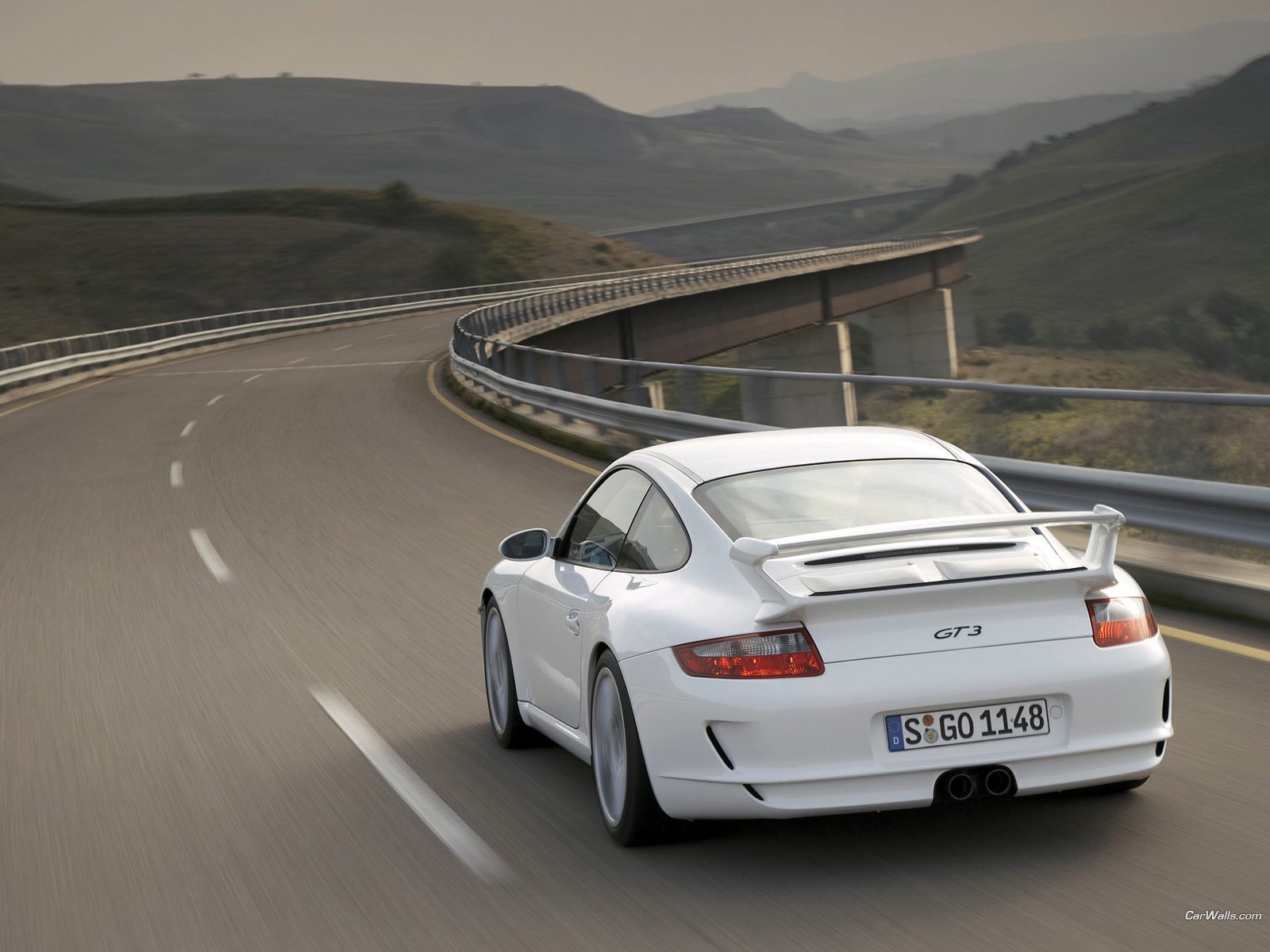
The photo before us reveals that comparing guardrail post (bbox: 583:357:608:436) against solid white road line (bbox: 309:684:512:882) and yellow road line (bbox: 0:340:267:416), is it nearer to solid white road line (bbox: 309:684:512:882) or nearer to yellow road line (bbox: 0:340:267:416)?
solid white road line (bbox: 309:684:512:882)

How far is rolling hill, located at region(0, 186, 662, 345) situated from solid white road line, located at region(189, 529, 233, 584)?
79.4 meters

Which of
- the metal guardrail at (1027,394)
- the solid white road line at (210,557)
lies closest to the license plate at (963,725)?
the metal guardrail at (1027,394)

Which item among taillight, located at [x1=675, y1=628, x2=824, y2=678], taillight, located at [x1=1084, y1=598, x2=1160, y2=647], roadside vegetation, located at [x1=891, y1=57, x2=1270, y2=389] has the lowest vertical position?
roadside vegetation, located at [x1=891, y1=57, x2=1270, y2=389]

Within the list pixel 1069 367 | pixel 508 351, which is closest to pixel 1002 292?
pixel 1069 367

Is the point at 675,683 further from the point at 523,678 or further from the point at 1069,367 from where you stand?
the point at 1069,367

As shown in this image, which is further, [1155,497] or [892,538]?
[1155,497]

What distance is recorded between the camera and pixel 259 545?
43.2 ft

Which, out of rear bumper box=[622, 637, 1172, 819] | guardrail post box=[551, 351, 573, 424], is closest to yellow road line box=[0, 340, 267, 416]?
guardrail post box=[551, 351, 573, 424]

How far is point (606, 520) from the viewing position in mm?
6023

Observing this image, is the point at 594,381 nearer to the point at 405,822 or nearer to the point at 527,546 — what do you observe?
the point at 527,546

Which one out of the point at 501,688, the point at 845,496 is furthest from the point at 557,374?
the point at 845,496

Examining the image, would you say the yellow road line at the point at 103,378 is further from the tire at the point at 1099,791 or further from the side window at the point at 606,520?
the tire at the point at 1099,791

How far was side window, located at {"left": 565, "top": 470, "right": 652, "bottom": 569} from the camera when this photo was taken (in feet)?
18.9

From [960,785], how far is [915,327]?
321 feet
